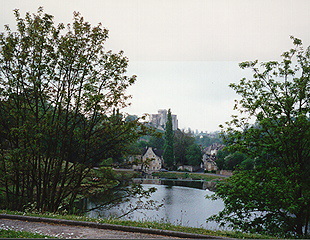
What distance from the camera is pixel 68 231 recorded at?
28.5 ft

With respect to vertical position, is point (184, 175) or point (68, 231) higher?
point (68, 231)

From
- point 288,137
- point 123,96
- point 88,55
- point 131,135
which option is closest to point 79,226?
point 131,135

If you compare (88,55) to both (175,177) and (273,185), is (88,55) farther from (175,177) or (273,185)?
(175,177)

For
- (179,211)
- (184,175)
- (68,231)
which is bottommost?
(184,175)

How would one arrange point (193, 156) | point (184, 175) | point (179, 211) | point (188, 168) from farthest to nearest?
1. point (188, 168)
2. point (193, 156)
3. point (184, 175)
4. point (179, 211)

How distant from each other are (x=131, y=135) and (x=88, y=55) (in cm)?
507

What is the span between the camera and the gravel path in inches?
322

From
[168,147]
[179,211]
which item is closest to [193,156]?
[168,147]

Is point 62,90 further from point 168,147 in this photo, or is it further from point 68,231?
point 168,147

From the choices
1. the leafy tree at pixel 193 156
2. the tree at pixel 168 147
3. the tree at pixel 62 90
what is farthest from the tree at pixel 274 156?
the leafy tree at pixel 193 156

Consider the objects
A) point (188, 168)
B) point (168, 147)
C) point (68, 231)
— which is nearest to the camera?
point (68, 231)

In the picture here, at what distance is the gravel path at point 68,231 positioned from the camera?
8188 mm

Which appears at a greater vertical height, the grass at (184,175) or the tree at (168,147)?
the tree at (168,147)

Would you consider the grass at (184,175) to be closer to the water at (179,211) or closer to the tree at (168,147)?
the tree at (168,147)
